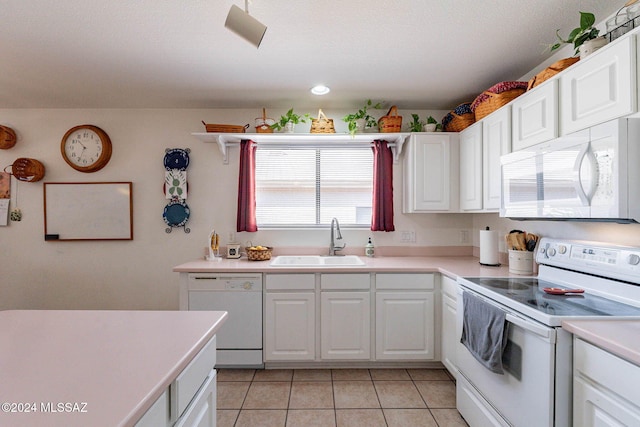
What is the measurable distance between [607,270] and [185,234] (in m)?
3.19

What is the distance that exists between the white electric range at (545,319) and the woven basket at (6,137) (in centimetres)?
425

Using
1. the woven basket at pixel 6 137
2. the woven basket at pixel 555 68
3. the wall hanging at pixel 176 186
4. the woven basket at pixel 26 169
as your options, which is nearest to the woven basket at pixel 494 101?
the woven basket at pixel 555 68

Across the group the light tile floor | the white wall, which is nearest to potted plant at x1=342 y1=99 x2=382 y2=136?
the white wall

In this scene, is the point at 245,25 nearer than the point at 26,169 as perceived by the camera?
Yes

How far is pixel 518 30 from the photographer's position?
1875mm

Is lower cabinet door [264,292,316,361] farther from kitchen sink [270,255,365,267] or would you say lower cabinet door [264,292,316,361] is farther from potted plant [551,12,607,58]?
potted plant [551,12,607,58]

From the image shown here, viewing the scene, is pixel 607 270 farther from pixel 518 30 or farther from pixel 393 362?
pixel 393 362

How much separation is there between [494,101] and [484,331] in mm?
1596

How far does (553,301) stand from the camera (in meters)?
1.49

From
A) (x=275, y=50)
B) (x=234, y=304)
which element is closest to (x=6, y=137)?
(x=234, y=304)

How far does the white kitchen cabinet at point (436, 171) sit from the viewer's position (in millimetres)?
2854

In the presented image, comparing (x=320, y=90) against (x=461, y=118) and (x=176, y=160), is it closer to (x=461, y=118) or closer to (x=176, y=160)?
(x=461, y=118)

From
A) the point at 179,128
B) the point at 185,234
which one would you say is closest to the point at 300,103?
the point at 179,128

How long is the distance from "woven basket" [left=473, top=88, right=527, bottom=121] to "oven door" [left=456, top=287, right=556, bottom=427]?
1353 millimetres
